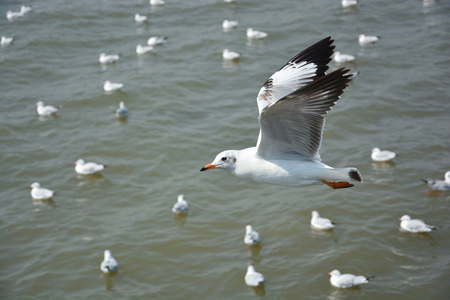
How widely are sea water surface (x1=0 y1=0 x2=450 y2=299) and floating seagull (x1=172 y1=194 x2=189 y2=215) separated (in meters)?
0.23

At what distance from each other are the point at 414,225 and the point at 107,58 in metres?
10.6

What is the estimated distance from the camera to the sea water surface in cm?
1127

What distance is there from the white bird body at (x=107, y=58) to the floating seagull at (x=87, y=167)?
5.09m

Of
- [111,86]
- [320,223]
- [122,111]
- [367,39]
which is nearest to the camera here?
[320,223]

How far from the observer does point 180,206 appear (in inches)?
496

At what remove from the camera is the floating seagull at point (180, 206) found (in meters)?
12.6

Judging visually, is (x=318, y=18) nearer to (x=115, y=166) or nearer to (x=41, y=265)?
(x=115, y=166)

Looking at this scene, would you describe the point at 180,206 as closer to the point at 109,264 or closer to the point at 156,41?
the point at 109,264

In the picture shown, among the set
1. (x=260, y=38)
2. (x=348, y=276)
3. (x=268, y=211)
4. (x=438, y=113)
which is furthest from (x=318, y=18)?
(x=348, y=276)

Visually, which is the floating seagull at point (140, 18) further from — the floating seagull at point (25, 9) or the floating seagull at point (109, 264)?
the floating seagull at point (109, 264)

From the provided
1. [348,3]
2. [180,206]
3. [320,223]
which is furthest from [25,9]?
[320,223]

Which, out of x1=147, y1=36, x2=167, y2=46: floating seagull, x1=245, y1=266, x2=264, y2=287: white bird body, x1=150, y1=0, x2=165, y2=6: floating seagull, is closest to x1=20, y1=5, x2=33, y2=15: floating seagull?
x1=150, y1=0, x2=165, y2=6: floating seagull

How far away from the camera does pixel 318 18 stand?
797 inches

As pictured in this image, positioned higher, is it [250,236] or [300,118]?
[300,118]
